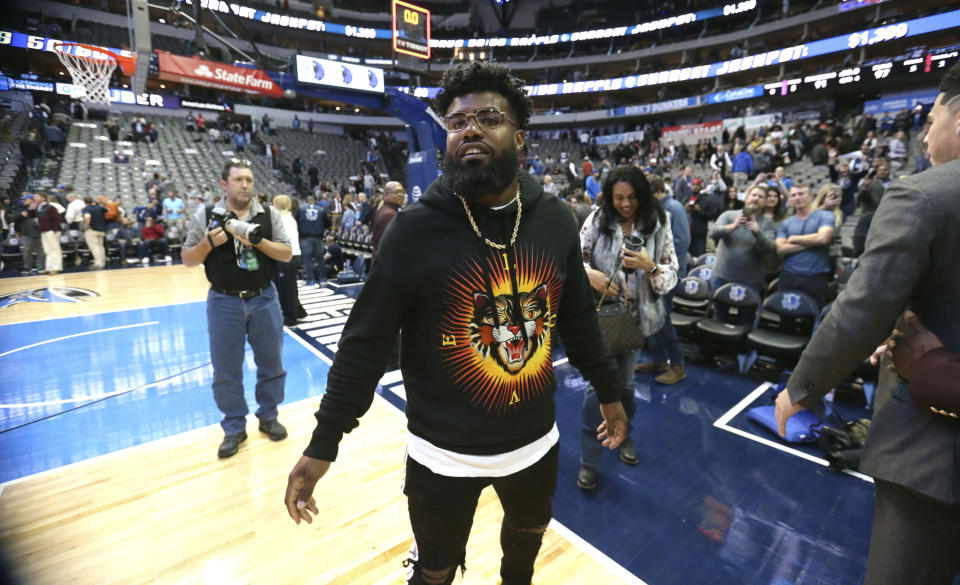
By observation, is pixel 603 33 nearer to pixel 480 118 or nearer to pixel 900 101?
pixel 900 101

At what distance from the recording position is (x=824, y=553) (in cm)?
229

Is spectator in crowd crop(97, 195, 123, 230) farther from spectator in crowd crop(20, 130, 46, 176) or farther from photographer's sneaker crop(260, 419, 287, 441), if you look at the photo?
photographer's sneaker crop(260, 419, 287, 441)

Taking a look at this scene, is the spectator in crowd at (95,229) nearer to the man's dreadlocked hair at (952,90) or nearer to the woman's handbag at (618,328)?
the woman's handbag at (618,328)

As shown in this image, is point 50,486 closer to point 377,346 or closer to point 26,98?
point 377,346

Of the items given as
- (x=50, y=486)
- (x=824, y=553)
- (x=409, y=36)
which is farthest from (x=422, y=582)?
(x=409, y=36)

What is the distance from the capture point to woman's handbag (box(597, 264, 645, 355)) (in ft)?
8.48

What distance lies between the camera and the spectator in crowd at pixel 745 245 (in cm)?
440

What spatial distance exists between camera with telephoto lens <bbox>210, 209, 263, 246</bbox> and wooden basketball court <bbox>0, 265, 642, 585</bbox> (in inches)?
63.8

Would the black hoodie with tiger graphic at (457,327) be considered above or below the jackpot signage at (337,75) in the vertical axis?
below

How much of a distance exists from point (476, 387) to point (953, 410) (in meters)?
1.19

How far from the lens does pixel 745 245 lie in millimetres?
4512

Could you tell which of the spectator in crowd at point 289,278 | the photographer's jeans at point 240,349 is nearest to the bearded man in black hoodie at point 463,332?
the photographer's jeans at point 240,349

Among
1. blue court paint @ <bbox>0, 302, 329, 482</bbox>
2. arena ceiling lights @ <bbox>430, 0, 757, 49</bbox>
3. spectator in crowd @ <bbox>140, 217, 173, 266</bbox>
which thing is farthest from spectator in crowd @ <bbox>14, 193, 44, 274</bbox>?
arena ceiling lights @ <bbox>430, 0, 757, 49</bbox>

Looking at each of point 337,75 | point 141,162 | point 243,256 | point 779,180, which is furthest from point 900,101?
point 141,162
